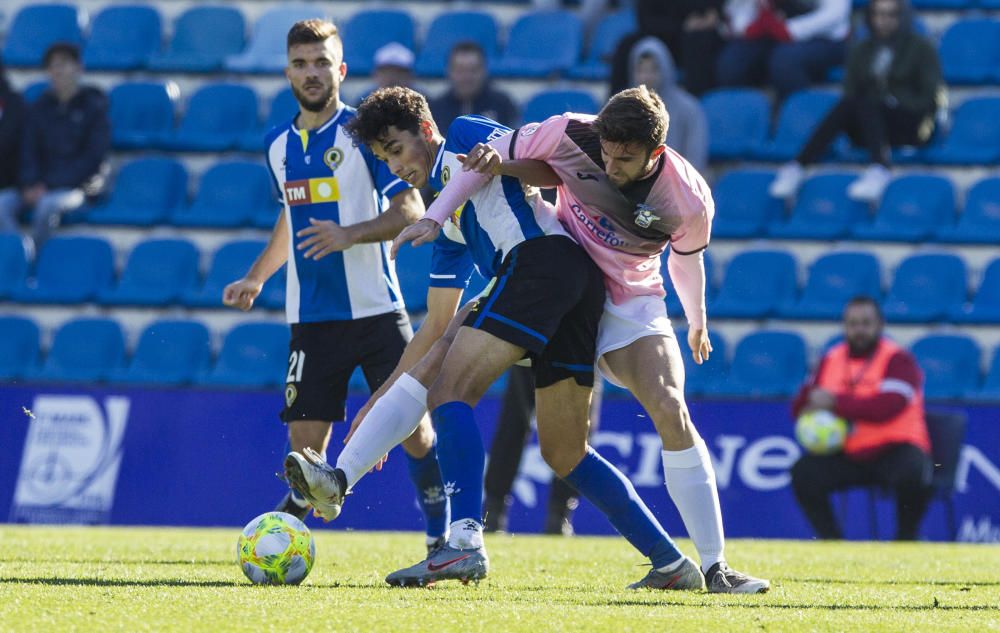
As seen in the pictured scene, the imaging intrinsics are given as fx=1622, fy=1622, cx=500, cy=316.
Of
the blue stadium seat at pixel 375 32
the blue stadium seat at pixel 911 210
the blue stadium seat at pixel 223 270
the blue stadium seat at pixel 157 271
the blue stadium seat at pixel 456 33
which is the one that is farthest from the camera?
the blue stadium seat at pixel 375 32

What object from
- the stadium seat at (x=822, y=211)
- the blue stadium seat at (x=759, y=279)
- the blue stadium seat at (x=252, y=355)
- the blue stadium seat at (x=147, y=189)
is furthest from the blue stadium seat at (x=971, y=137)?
the blue stadium seat at (x=147, y=189)

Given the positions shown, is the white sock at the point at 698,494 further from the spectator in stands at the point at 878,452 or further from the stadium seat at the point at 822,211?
the stadium seat at the point at 822,211

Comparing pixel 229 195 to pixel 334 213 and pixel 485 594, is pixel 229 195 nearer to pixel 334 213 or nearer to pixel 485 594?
pixel 334 213

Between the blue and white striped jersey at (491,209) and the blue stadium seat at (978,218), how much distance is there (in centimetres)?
728

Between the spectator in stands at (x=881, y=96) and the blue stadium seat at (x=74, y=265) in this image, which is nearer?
the spectator in stands at (x=881, y=96)

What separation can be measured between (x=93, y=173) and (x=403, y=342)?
24.2 feet

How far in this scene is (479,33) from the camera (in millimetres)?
14883

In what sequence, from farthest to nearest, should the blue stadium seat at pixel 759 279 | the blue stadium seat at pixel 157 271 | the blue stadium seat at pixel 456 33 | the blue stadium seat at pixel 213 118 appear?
the blue stadium seat at pixel 456 33 < the blue stadium seat at pixel 213 118 < the blue stadium seat at pixel 157 271 < the blue stadium seat at pixel 759 279

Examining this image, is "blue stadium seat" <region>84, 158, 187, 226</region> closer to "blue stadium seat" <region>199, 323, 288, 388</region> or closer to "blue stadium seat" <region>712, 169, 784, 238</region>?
"blue stadium seat" <region>199, 323, 288, 388</region>

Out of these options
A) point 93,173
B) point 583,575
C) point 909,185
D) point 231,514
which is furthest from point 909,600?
point 93,173

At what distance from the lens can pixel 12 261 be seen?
13664 millimetres

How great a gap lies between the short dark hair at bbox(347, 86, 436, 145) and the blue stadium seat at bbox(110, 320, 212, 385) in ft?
22.8

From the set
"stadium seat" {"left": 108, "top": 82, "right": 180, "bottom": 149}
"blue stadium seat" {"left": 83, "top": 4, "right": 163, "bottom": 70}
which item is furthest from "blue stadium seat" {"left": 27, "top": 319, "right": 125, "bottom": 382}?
"blue stadium seat" {"left": 83, "top": 4, "right": 163, "bottom": 70}

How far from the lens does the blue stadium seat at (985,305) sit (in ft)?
39.9
